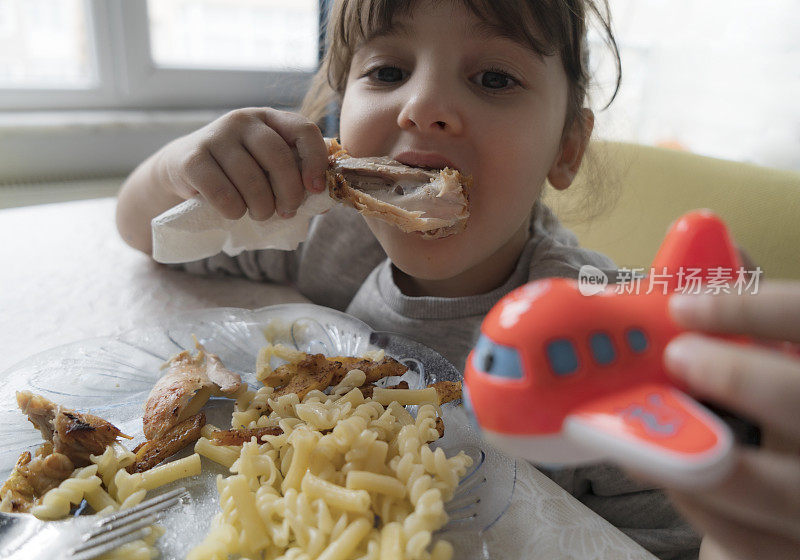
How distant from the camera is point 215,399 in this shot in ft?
2.42

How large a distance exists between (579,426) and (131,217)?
1.06 meters

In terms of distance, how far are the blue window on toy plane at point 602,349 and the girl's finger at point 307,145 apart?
53cm

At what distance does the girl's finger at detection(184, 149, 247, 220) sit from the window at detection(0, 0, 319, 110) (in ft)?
3.04

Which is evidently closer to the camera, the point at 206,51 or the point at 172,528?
the point at 172,528

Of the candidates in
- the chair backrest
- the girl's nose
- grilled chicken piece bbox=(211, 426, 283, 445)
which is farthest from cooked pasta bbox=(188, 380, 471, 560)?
the chair backrest

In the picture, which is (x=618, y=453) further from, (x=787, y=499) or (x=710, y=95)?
(x=710, y=95)

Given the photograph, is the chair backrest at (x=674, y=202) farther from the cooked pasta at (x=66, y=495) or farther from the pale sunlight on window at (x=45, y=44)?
the pale sunlight on window at (x=45, y=44)

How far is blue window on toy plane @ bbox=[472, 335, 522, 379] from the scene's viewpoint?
1.11ft

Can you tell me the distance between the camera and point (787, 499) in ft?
1.18

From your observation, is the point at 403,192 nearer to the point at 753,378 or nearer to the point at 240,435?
the point at 240,435

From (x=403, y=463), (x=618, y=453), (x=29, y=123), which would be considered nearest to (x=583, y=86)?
(x=403, y=463)

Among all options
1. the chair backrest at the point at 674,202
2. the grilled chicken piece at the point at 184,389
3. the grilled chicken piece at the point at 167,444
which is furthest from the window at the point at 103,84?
the grilled chicken piece at the point at 167,444

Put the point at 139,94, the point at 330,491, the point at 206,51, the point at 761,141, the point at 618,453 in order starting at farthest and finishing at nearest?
the point at 761,141 → the point at 206,51 → the point at 139,94 → the point at 330,491 → the point at 618,453

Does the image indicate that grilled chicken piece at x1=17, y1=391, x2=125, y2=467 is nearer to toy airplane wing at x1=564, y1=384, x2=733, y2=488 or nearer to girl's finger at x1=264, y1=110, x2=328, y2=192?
girl's finger at x1=264, y1=110, x2=328, y2=192
